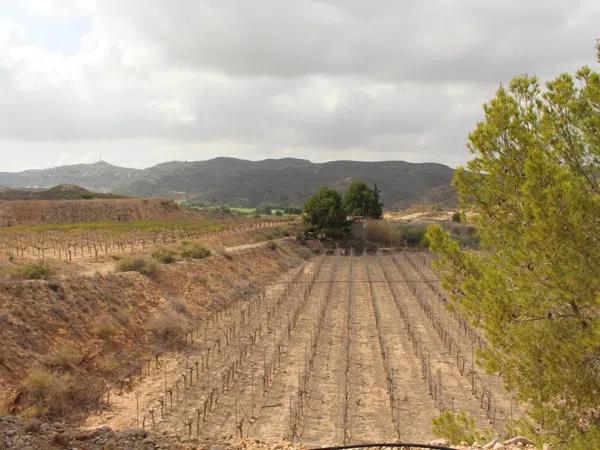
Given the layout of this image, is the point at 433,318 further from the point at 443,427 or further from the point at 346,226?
the point at 346,226

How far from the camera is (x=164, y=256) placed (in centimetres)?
3012

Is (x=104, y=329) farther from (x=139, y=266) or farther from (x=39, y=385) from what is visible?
(x=139, y=266)

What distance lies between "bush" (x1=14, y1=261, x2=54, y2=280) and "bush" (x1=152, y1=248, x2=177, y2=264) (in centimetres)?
881

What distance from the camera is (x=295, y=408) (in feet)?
48.5

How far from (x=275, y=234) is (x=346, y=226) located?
9.83 m

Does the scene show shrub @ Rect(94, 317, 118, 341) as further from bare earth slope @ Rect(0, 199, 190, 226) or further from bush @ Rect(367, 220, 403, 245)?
bare earth slope @ Rect(0, 199, 190, 226)

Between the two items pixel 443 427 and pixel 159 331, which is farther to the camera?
pixel 159 331

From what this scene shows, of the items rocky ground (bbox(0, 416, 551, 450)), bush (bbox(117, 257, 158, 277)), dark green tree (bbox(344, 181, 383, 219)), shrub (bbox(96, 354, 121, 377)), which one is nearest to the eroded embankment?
shrub (bbox(96, 354, 121, 377))

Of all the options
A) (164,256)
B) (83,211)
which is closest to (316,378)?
(164,256)

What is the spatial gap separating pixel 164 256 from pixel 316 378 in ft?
50.9

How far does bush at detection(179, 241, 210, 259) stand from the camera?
Result: 32.9 meters

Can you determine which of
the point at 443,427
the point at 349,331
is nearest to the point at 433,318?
the point at 349,331

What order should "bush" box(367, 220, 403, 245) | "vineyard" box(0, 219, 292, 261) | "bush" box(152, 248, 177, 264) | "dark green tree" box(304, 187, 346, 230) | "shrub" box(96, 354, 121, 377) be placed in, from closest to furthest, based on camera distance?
"shrub" box(96, 354, 121, 377)
"bush" box(152, 248, 177, 264)
"vineyard" box(0, 219, 292, 261)
"dark green tree" box(304, 187, 346, 230)
"bush" box(367, 220, 403, 245)

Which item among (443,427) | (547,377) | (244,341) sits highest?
(547,377)
